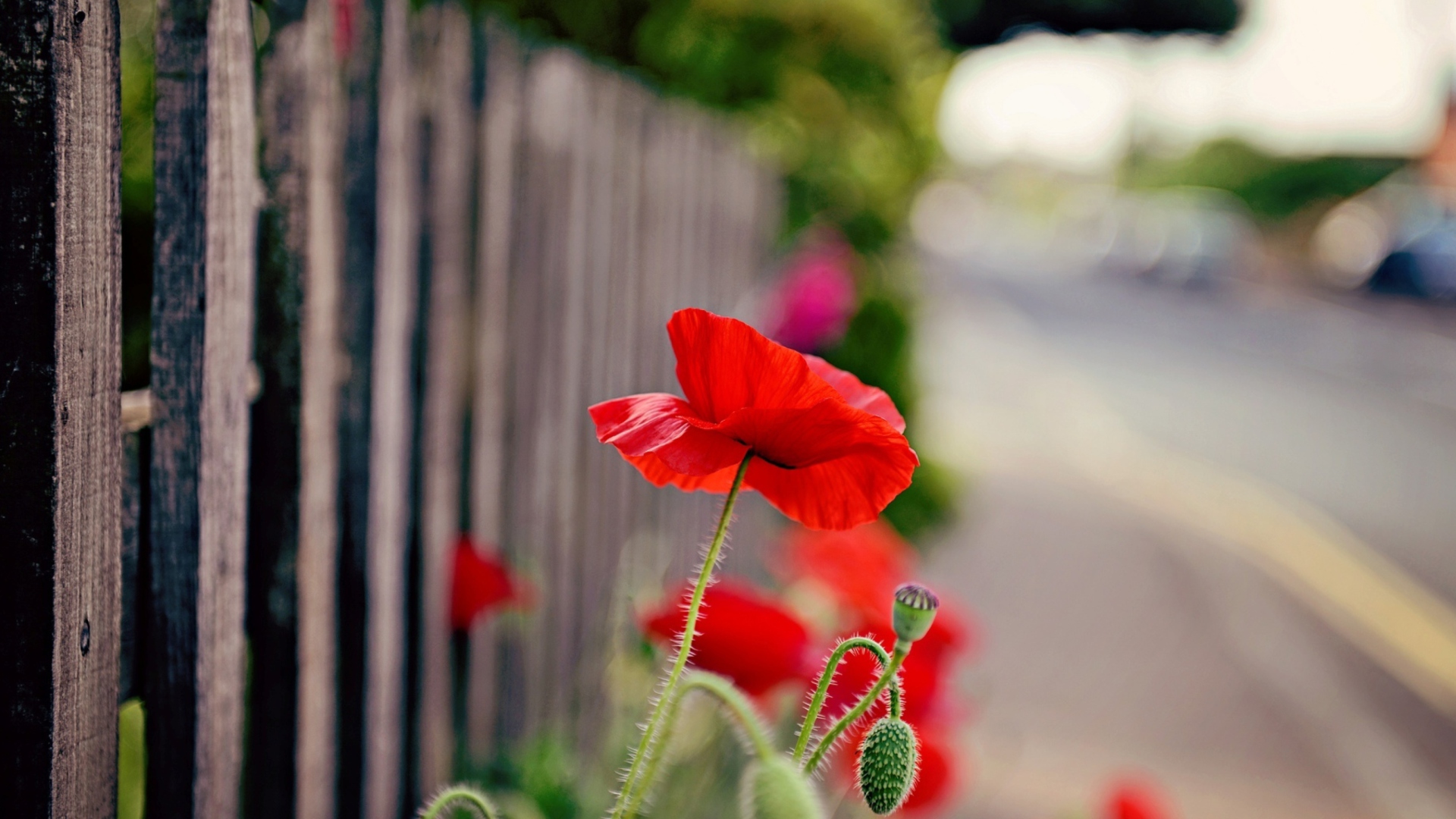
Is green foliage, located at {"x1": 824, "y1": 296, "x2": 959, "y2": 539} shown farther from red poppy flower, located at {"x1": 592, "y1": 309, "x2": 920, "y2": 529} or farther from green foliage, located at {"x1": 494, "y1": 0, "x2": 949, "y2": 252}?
red poppy flower, located at {"x1": 592, "y1": 309, "x2": 920, "y2": 529}

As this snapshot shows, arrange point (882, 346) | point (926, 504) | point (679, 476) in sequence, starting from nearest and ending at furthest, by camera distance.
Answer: point (679, 476) < point (926, 504) < point (882, 346)

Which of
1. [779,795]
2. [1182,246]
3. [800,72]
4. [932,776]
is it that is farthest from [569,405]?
[1182,246]

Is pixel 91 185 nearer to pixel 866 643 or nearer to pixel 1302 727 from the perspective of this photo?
pixel 866 643

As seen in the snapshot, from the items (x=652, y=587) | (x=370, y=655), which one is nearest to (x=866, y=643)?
(x=370, y=655)

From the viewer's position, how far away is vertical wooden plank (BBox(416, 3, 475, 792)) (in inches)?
57.4

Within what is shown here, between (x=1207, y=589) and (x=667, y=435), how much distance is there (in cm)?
456

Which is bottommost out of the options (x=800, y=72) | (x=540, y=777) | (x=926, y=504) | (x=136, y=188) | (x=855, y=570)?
(x=926, y=504)

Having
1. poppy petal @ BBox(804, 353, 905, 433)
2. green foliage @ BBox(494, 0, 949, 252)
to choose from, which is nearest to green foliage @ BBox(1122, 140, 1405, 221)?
green foliage @ BBox(494, 0, 949, 252)

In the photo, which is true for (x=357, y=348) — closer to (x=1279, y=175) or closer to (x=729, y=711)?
(x=729, y=711)

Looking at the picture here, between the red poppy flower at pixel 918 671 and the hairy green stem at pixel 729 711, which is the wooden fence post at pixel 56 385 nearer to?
the hairy green stem at pixel 729 711

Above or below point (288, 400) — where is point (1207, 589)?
below

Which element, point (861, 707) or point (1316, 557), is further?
point (1316, 557)

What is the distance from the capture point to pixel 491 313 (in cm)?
170

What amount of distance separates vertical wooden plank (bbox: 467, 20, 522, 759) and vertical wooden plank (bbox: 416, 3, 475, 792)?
6 centimetres
